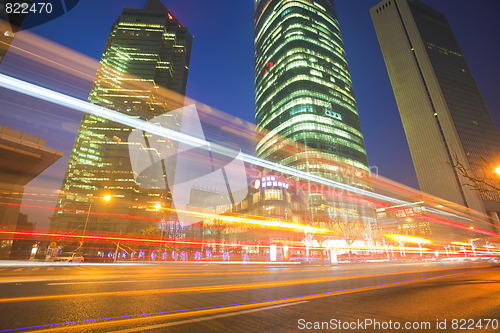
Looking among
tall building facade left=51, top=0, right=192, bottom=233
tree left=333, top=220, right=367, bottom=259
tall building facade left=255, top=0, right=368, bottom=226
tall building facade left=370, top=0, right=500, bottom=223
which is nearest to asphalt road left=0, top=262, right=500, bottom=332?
tree left=333, top=220, right=367, bottom=259

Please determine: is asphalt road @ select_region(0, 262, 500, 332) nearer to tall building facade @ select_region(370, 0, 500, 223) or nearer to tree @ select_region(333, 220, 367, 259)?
tree @ select_region(333, 220, 367, 259)

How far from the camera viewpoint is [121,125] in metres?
102

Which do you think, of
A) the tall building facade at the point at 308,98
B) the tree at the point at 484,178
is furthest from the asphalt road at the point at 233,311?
the tall building facade at the point at 308,98

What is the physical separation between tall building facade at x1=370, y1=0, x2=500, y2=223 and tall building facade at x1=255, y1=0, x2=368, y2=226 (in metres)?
47.9

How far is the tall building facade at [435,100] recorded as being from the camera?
11512 centimetres

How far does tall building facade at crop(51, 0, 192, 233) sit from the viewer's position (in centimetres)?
8862

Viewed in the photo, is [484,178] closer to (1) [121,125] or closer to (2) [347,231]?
(2) [347,231]

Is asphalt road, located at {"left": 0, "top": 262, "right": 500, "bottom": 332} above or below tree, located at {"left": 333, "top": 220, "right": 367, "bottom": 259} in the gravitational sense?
below

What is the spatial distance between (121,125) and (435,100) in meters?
175

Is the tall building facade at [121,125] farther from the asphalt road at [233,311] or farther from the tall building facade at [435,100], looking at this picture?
the tall building facade at [435,100]

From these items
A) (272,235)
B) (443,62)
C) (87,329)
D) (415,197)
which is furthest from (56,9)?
(443,62)

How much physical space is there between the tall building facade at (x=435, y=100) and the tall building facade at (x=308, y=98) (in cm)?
4790

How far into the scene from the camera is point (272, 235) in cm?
6325

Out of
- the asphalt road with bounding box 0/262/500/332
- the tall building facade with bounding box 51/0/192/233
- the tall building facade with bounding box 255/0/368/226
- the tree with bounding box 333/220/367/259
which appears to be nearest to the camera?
the asphalt road with bounding box 0/262/500/332
